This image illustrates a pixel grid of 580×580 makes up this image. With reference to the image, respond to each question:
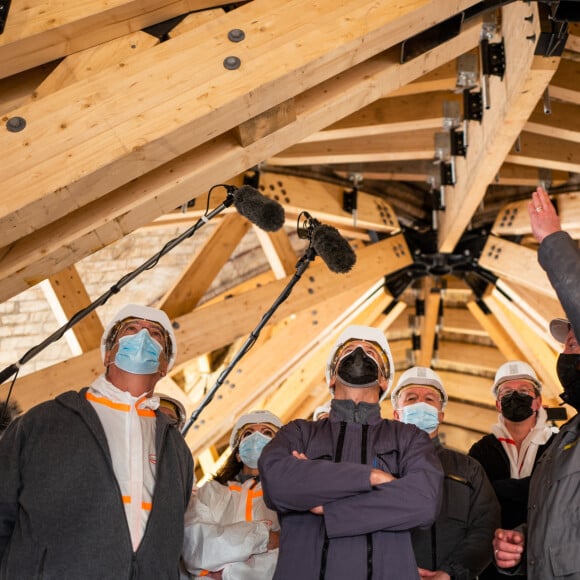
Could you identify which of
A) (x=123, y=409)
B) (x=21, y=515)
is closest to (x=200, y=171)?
(x=123, y=409)

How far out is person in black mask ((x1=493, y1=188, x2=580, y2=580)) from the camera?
2.16 m

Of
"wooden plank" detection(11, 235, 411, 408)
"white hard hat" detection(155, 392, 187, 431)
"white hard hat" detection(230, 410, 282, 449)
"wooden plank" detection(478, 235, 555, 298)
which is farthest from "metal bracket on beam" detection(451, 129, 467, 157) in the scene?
"white hard hat" detection(155, 392, 187, 431)

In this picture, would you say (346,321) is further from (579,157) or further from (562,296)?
(562,296)

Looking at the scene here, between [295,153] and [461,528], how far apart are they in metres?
2.59

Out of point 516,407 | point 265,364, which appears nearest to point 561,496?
point 516,407

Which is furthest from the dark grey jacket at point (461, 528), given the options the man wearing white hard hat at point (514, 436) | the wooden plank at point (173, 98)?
the wooden plank at point (173, 98)

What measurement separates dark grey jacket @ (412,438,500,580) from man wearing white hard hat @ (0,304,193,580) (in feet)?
2.82

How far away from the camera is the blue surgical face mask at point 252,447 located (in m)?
3.52

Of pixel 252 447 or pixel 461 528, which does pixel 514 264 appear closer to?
pixel 252 447

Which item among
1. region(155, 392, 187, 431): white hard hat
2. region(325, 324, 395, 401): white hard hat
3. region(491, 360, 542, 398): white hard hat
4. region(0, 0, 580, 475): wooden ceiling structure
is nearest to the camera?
region(0, 0, 580, 475): wooden ceiling structure

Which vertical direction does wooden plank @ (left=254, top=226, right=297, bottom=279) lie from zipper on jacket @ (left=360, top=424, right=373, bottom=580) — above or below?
above

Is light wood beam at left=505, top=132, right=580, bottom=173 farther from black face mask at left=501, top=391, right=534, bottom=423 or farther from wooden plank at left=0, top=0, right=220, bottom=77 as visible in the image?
wooden plank at left=0, top=0, right=220, bottom=77

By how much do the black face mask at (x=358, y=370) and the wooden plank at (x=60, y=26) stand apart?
1277 millimetres

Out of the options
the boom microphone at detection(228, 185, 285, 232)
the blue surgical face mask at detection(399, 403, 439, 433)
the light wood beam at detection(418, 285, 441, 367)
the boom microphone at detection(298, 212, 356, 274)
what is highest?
the light wood beam at detection(418, 285, 441, 367)
